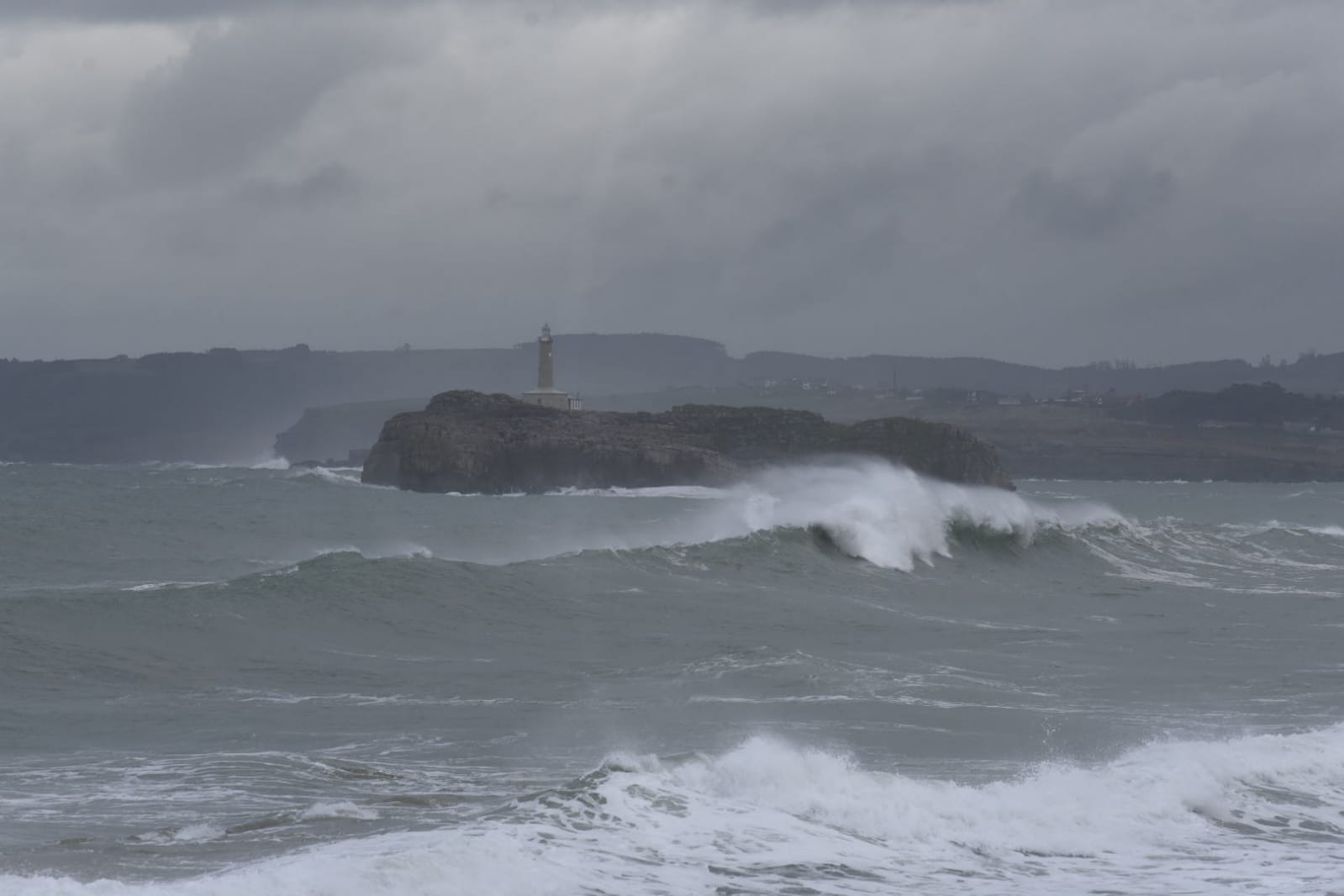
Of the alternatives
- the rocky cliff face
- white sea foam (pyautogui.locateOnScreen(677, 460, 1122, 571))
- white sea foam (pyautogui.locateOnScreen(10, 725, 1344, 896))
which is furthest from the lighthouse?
white sea foam (pyautogui.locateOnScreen(10, 725, 1344, 896))

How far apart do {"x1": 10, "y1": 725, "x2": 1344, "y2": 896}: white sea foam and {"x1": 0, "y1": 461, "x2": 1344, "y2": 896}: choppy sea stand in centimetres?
3

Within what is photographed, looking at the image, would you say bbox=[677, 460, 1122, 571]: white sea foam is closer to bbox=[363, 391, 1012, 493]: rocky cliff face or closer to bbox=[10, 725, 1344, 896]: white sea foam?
bbox=[10, 725, 1344, 896]: white sea foam

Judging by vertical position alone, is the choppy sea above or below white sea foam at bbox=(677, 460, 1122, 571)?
below

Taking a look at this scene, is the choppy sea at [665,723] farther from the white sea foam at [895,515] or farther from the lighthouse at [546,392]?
the lighthouse at [546,392]

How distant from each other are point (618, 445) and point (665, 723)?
5736cm

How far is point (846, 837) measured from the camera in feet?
31.2

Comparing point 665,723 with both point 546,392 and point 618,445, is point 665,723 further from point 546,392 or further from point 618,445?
point 546,392

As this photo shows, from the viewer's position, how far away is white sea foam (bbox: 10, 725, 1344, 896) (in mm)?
8070

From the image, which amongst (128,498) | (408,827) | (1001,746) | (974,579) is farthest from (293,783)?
(128,498)

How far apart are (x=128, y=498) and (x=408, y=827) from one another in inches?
1471

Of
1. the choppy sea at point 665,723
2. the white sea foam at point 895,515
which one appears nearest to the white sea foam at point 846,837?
the choppy sea at point 665,723

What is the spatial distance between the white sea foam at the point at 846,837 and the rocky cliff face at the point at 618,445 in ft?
185

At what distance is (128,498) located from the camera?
4391 cm

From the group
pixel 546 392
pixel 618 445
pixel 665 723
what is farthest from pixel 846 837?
pixel 546 392
